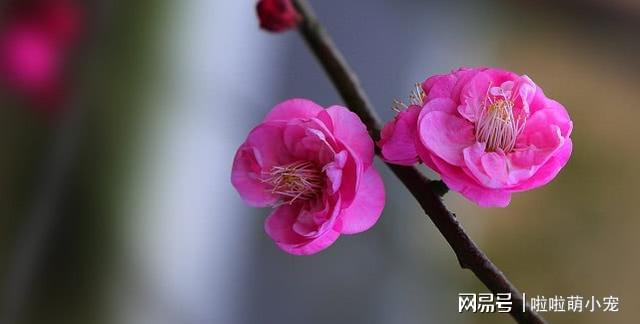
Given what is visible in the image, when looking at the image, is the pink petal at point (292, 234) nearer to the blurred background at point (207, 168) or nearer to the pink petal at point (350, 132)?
the pink petal at point (350, 132)

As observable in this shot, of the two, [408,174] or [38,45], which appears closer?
[408,174]

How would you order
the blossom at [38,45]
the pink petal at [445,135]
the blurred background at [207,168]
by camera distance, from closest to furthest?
the pink petal at [445,135] → the blurred background at [207,168] → the blossom at [38,45]

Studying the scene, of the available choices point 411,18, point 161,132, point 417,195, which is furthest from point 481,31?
point 417,195

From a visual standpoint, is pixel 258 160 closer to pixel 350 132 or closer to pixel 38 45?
pixel 350 132

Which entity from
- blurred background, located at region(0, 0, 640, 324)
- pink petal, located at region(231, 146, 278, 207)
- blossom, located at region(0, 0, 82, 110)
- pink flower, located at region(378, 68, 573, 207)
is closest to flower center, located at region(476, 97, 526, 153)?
pink flower, located at region(378, 68, 573, 207)

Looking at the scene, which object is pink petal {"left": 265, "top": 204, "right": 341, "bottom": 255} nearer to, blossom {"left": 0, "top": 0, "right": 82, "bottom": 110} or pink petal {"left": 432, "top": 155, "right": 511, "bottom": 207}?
pink petal {"left": 432, "top": 155, "right": 511, "bottom": 207}

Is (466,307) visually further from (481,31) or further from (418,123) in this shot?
(481,31)

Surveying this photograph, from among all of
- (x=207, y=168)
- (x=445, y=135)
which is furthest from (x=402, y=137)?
(x=207, y=168)

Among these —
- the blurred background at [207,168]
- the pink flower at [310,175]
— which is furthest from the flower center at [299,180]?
the blurred background at [207,168]
